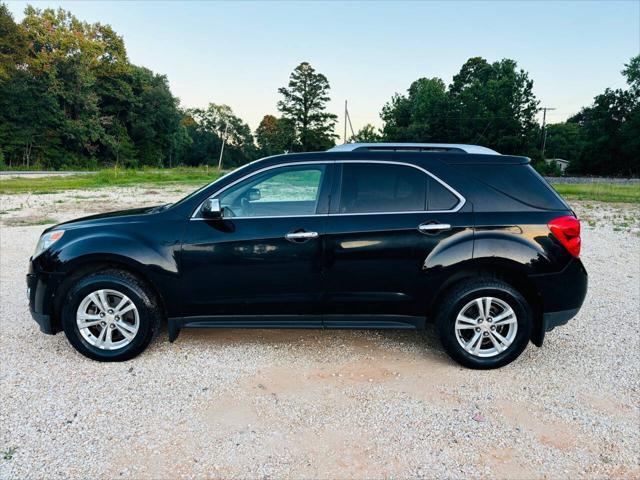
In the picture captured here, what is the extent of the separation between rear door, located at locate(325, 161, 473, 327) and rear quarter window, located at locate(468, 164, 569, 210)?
1.00 ft

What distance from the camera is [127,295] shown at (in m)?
3.42

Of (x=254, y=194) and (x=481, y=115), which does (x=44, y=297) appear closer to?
(x=254, y=194)

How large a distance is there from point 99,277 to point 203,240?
36.0 inches

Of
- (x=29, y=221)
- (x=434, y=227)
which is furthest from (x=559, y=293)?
(x=29, y=221)

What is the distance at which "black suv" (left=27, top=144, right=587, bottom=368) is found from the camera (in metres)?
3.36

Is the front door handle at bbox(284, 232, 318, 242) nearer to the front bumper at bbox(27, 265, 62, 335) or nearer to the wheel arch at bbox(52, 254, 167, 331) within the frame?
the wheel arch at bbox(52, 254, 167, 331)

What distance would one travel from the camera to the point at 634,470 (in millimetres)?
2344

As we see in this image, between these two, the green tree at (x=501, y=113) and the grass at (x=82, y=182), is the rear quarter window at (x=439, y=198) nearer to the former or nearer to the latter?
the grass at (x=82, y=182)

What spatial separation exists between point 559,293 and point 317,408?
2.14m

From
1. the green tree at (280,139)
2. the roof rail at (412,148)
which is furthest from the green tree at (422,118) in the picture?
the roof rail at (412,148)

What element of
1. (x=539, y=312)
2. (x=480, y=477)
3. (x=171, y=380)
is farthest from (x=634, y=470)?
(x=171, y=380)

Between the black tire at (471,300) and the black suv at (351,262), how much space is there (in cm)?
1

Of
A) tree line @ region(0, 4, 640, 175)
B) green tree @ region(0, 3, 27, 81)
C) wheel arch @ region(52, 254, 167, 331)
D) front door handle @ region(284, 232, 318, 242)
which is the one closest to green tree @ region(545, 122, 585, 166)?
tree line @ region(0, 4, 640, 175)

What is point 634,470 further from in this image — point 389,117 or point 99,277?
point 389,117
